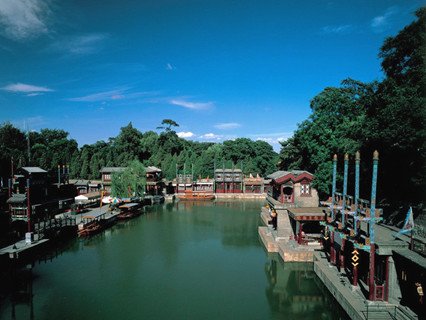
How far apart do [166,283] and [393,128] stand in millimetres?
19934

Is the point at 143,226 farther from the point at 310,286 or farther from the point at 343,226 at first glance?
the point at 343,226

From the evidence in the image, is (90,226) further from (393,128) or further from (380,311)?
(393,128)

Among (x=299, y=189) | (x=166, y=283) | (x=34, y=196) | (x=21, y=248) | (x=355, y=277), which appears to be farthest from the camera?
(x=34, y=196)

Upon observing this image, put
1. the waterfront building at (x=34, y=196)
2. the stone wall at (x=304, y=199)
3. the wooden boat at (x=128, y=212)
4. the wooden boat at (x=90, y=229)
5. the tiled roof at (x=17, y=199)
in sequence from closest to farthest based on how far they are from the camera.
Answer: the tiled roof at (x=17, y=199), the waterfront building at (x=34, y=196), the stone wall at (x=304, y=199), the wooden boat at (x=90, y=229), the wooden boat at (x=128, y=212)

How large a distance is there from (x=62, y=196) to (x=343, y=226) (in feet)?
148

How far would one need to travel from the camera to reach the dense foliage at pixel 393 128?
2098 cm

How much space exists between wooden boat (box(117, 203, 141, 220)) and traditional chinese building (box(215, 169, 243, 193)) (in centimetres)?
2689

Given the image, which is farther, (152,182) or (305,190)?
(152,182)

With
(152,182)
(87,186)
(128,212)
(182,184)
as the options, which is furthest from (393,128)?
(87,186)

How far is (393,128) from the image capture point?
21422 mm

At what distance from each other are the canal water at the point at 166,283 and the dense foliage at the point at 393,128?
10.5 m

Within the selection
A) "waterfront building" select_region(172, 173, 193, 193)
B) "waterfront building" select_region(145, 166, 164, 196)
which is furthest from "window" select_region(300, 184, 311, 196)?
"waterfront building" select_region(172, 173, 193, 193)

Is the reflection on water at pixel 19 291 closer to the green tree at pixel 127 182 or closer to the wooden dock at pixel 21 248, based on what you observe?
the wooden dock at pixel 21 248

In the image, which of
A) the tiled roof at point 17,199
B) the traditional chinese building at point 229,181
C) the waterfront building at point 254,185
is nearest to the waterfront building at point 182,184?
the traditional chinese building at point 229,181
